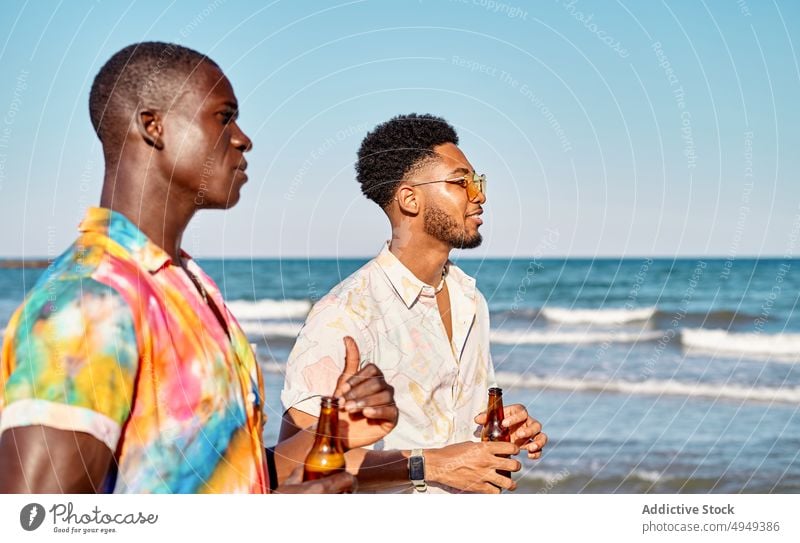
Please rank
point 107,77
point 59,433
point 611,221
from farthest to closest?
point 611,221, point 107,77, point 59,433

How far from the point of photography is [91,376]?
2.64 meters

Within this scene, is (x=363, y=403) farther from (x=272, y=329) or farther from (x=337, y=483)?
(x=272, y=329)

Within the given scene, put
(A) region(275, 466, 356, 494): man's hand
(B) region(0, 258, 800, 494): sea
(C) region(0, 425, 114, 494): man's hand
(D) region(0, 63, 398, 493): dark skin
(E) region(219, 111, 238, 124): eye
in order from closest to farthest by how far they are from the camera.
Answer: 1. (C) region(0, 425, 114, 494): man's hand
2. (D) region(0, 63, 398, 493): dark skin
3. (A) region(275, 466, 356, 494): man's hand
4. (E) region(219, 111, 238, 124): eye
5. (B) region(0, 258, 800, 494): sea

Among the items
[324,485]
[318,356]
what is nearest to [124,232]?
[324,485]

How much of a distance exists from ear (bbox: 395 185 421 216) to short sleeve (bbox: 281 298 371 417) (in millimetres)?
749

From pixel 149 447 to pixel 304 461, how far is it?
86 cm

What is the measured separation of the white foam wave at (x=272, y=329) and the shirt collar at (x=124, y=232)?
16.8 m

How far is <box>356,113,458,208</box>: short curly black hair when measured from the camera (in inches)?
217

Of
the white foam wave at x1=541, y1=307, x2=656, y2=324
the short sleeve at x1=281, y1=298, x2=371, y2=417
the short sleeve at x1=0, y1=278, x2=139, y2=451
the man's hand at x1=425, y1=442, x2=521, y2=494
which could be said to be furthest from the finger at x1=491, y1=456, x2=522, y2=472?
the white foam wave at x1=541, y1=307, x2=656, y2=324

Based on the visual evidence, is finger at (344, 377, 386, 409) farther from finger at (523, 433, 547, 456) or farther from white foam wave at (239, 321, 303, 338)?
white foam wave at (239, 321, 303, 338)

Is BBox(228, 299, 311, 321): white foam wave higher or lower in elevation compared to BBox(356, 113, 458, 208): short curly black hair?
higher
